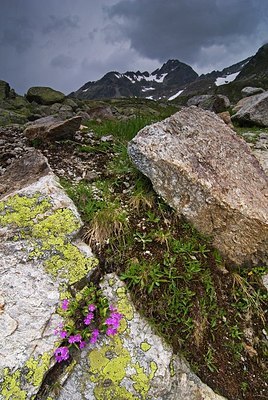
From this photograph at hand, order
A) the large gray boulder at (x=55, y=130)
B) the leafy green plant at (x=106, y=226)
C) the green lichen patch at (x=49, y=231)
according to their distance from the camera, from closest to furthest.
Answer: the green lichen patch at (x=49, y=231), the leafy green plant at (x=106, y=226), the large gray boulder at (x=55, y=130)

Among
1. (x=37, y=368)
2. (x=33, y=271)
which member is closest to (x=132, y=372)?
(x=37, y=368)

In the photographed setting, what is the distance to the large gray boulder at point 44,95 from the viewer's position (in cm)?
4200

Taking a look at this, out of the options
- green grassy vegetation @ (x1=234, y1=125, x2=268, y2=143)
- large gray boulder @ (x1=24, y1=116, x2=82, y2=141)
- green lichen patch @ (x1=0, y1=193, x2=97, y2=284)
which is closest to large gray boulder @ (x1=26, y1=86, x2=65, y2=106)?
green grassy vegetation @ (x1=234, y1=125, x2=268, y2=143)

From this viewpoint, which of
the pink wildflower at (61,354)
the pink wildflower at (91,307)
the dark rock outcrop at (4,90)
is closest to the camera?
the pink wildflower at (61,354)

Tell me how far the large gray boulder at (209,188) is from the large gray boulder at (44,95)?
40.1m

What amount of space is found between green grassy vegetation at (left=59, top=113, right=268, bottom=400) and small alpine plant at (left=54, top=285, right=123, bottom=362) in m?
0.40

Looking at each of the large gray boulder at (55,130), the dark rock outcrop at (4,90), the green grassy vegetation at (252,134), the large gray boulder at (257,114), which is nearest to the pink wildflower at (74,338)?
the large gray boulder at (55,130)

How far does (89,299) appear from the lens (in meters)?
3.74

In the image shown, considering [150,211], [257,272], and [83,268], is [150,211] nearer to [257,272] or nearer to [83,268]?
[83,268]

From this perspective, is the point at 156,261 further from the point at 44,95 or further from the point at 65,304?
the point at 44,95

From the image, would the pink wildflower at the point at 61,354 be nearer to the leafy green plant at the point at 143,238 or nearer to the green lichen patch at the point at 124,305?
the green lichen patch at the point at 124,305

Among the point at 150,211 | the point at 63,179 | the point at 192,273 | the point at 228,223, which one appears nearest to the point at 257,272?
the point at 228,223

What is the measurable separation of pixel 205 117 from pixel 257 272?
10.1ft

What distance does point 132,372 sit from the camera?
135 inches
